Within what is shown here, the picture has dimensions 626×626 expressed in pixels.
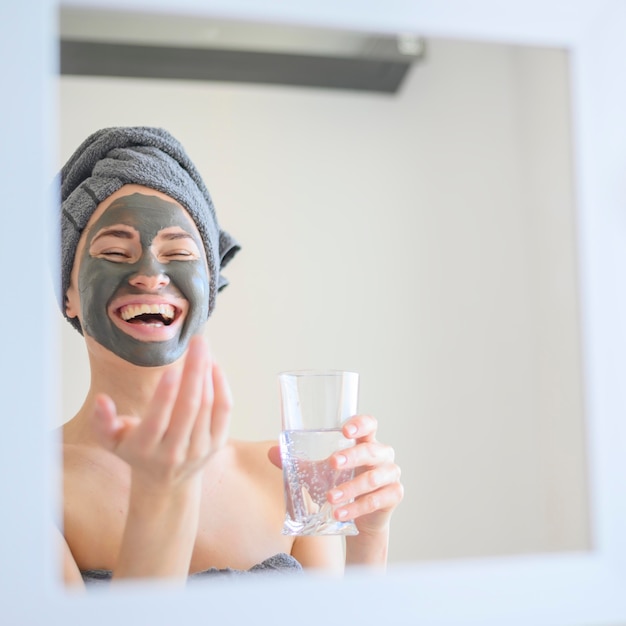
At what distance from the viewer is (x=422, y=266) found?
747 mm

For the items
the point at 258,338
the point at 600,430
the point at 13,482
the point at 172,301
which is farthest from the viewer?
the point at 258,338

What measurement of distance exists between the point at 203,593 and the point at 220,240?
15.4 inches

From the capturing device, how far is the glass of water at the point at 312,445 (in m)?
0.58

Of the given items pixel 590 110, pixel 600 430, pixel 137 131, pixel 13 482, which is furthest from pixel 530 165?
pixel 13 482

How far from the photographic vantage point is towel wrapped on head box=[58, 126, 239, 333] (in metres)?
0.63

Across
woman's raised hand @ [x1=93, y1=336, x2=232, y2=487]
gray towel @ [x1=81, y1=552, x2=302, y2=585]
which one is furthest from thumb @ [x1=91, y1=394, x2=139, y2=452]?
gray towel @ [x1=81, y1=552, x2=302, y2=585]

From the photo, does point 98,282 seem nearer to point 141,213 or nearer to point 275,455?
point 141,213

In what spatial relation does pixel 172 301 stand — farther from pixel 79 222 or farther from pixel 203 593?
pixel 203 593

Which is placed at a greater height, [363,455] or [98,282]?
[98,282]

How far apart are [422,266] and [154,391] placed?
0.34 meters

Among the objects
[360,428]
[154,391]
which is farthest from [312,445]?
[154,391]

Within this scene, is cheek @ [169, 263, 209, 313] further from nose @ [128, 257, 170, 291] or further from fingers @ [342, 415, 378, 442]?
fingers @ [342, 415, 378, 442]

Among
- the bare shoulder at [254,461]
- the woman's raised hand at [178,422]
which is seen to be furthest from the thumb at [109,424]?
the bare shoulder at [254,461]

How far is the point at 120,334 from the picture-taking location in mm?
588
